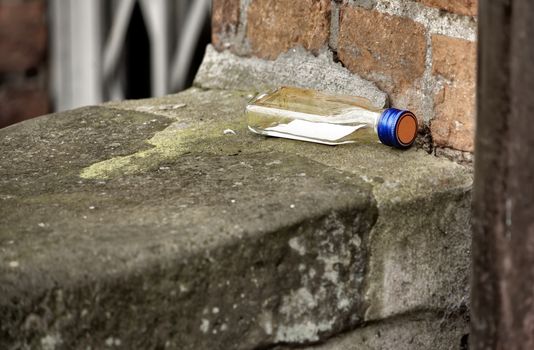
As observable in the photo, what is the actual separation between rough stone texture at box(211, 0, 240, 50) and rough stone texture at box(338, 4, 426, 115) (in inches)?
10.3

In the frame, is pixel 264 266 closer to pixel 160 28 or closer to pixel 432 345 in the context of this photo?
pixel 432 345

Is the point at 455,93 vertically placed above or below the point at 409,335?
above

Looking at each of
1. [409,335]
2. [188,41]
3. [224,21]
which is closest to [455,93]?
[409,335]

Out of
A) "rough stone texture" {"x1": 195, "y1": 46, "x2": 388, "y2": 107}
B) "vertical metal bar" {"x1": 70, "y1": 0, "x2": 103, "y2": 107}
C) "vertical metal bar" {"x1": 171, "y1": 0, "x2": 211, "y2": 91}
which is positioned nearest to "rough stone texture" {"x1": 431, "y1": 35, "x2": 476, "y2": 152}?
"rough stone texture" {"x1": 195, "y1": 46, "x2": 388, "y2": 107}

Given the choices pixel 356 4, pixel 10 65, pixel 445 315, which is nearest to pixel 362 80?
pixel 356 4

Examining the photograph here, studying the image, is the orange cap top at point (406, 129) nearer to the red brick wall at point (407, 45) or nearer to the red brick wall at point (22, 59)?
the red brick wall at point (407, 45)

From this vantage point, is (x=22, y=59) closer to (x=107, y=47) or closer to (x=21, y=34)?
(x=21, y=34)

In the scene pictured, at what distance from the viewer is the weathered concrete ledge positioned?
110 centimetres

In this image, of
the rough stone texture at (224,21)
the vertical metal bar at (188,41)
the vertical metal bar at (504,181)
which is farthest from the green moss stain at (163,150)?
the vertical metal bar at (188,41)

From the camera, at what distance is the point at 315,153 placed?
1418mm

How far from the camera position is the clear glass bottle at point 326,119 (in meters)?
1.39

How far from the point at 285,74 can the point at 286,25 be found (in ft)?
0.23

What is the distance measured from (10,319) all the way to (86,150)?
453 mm

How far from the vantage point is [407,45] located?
1429 mm
